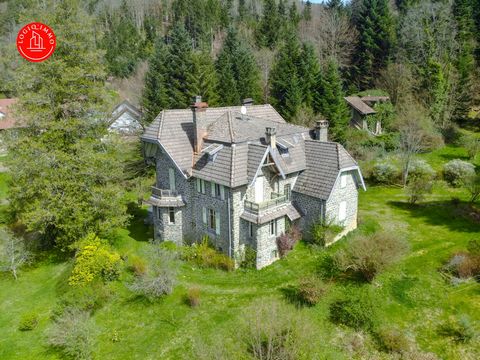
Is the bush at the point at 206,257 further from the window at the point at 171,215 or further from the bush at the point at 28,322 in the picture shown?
the bush at the point at 28,322

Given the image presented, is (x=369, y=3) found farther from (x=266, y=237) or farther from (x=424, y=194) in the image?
(x=266, y=237)

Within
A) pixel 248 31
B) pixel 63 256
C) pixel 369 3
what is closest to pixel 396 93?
pixel 369 3

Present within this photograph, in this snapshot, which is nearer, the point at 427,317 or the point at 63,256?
the point at 427,317

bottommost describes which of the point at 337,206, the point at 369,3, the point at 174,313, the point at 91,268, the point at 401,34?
the point at 174,313

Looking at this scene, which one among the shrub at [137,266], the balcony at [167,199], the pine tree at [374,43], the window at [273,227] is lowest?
the shrub at [137,266]

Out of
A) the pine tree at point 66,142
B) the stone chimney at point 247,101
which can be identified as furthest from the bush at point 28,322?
the stone chimney at point 247,101

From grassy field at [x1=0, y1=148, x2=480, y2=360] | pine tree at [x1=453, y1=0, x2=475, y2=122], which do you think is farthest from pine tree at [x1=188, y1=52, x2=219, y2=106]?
pine tree at [x1=453, y1=0, x2=475, y2=122]

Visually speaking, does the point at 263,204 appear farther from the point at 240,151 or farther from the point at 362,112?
the point at 362,112

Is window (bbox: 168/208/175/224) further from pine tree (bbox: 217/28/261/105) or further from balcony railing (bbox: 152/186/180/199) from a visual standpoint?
pine tree (bbox: 217/28/261/105)
